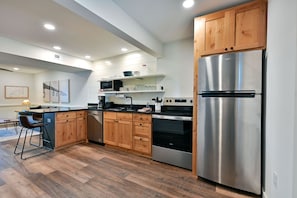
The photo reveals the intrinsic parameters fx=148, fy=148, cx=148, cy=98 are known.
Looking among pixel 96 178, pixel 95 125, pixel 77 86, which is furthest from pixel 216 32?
pixel 77 86

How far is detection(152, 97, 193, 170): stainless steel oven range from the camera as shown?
250 cm

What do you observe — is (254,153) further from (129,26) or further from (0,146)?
(0,146)

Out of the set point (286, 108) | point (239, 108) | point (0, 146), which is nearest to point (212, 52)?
point (239, 108)

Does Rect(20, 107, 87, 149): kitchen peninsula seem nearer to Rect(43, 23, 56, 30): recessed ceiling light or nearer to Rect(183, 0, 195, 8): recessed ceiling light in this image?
Rect(43, 23, 56, 30): recessed ceiling light

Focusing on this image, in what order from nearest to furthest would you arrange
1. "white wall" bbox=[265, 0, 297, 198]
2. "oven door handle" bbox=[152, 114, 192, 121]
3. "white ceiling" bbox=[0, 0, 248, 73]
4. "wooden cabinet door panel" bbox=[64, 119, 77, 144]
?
"white wall" bbox=[265, 0, 297, 198] → "white ceiling" bbox=[0, 0, 248, 73] → "oven door handle" bbox=[152, 114, 192, 121] → "wooden cabinet door panel" bbox=[64, 119, 77, 144]

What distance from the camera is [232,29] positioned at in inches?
78.5

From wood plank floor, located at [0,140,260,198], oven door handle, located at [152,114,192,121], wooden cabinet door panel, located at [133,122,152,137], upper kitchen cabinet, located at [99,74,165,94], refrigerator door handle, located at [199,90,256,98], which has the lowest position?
wood plank floor, located at [0,140,260,198]

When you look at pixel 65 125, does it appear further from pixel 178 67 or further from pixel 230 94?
pixel 230 94

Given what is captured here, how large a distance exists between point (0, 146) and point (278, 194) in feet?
17.8

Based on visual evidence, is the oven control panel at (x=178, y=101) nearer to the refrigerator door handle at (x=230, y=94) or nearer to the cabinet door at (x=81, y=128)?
the refrigerator door handle at (x=230, y=94)

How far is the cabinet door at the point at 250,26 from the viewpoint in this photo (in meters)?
1.81

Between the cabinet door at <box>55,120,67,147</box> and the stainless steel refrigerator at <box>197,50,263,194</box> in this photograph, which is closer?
the stainless steel refrigerator at <box>197,50,263,194</box>

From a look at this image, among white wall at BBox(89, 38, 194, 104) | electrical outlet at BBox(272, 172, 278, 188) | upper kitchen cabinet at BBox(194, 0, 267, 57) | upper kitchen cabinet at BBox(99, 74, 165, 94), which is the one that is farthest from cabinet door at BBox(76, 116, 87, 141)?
electrical outlet at BBox(272, 172, 278, 188)

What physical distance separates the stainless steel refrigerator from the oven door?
0.30 m
